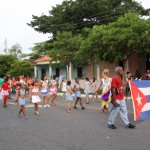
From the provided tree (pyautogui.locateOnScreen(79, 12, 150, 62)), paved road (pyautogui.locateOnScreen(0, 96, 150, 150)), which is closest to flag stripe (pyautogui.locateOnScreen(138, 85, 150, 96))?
paved road (pyautogui.locateOnScreen(0, 96, 150, 150))

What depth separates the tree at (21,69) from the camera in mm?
44000

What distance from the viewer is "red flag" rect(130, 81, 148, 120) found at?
33.4ft

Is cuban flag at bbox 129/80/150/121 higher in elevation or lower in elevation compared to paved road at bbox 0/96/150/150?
higher

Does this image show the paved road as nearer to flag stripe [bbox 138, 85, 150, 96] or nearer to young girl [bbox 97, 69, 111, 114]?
flag stripe [bbox 138, 85, 150, 96]

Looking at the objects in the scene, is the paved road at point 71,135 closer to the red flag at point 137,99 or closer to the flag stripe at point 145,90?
the red flag at point 137,99

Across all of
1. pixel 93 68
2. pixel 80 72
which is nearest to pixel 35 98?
pixel 93 68

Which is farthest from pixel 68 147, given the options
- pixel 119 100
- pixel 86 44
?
pixel 86 44

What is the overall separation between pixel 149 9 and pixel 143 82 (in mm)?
29283

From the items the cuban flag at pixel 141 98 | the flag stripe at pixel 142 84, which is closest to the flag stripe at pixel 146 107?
the cuban flag at pixel 141 98

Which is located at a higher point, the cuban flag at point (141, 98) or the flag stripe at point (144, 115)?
the cuban flag at point (141, 98)

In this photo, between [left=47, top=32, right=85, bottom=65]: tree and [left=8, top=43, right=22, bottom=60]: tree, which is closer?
[left=47, top=32, right=85, bottom=65]: tree

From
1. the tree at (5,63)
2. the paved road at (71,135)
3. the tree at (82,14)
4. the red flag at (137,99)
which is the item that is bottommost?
the paved road at (71,135)

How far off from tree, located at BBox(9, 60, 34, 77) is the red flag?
3436 centimetres

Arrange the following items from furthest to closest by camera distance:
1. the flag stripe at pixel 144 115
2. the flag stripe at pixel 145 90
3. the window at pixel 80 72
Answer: the window at pixel 80 72, the flag stripe at pixel 145 90, the flag stripe at pixel 144 115
